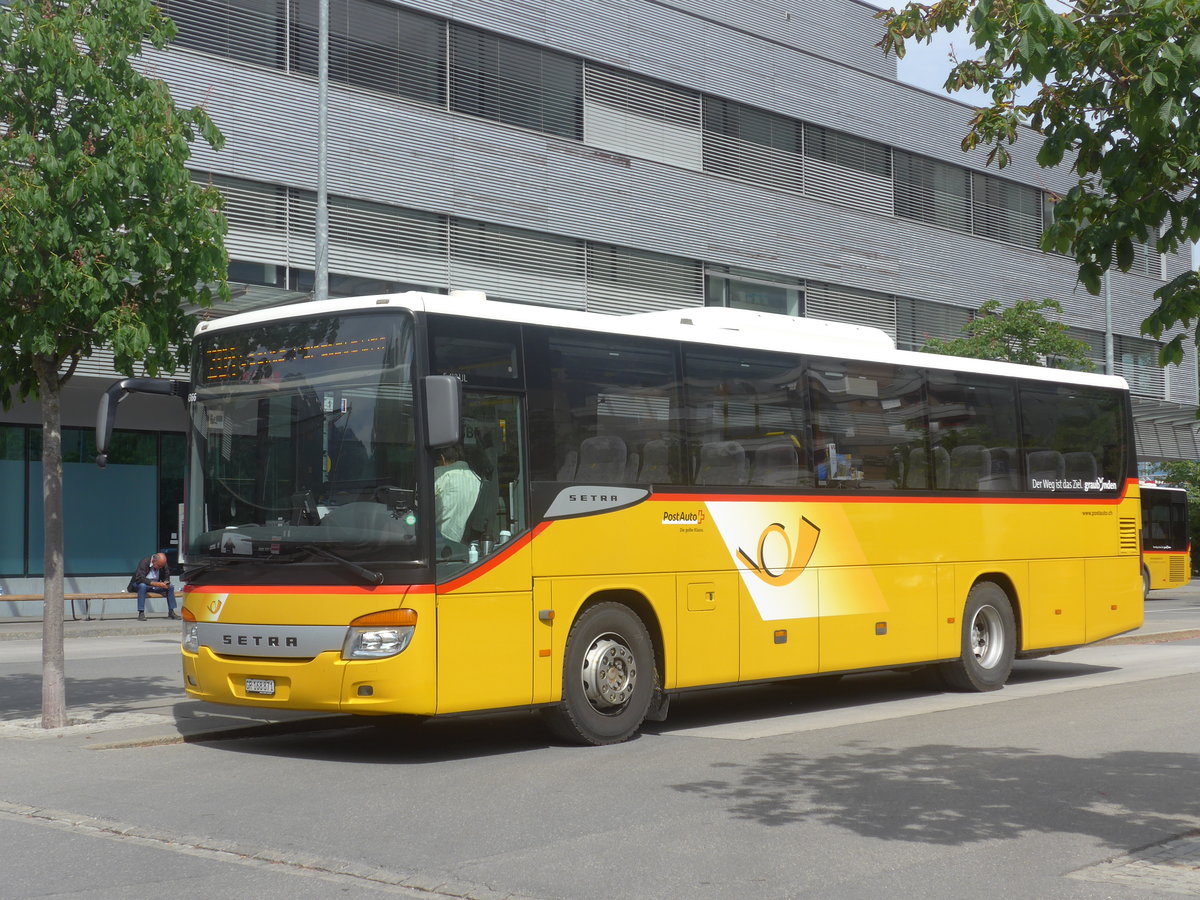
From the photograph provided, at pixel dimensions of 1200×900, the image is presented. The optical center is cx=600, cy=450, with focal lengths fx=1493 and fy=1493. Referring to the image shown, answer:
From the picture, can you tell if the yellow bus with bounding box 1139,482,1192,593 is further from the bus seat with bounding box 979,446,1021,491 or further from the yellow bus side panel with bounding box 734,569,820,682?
the yellow bus side panel with bounding box 734,569,820,682

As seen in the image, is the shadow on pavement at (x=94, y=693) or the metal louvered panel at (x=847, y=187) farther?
the metal louvered panel at (x=847, y=187)

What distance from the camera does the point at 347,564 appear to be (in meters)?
9.88

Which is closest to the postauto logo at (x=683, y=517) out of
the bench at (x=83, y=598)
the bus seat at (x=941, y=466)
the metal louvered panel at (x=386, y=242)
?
the bus seat at (x=941, y=466)

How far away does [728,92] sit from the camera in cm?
3638

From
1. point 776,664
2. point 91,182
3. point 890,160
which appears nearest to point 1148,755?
point 776,664

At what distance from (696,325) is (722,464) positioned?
118cm

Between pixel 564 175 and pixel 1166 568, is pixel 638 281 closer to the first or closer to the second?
pixel 564 175

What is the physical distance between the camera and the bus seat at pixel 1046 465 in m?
15.3

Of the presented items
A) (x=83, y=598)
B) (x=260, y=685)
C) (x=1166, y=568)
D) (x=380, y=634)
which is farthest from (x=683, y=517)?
(x=1166, y=568)

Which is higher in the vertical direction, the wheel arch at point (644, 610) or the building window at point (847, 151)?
the building window at point (847, 151)

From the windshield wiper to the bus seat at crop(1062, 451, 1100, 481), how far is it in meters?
8.65

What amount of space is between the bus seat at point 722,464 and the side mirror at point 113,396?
4069mm

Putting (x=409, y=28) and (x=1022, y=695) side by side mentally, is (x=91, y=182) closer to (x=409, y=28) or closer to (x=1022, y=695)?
(x=1022, y=695)

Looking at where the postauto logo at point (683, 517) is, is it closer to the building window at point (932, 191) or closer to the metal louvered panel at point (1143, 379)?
the building window at point (932, 191)
